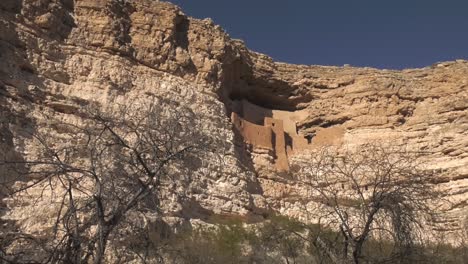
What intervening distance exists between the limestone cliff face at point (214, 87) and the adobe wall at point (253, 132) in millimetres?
446

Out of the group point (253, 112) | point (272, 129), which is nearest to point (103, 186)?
point (272, 129)

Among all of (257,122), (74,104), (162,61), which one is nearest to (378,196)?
(74,104)

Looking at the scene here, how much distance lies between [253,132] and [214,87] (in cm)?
222

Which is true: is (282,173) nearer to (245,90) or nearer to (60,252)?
(245,90)

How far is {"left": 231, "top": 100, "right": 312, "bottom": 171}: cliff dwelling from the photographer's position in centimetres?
2236

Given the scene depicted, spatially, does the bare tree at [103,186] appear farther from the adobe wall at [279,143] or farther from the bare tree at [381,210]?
the adobe wall at [279,143]

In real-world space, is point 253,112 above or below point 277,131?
above

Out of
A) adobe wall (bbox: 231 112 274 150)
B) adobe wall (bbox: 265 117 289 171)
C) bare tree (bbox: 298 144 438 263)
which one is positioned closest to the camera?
bare tree (bbox: 298 144 438 263)

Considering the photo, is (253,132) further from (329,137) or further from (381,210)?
(381,210)

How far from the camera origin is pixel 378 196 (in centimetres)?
788


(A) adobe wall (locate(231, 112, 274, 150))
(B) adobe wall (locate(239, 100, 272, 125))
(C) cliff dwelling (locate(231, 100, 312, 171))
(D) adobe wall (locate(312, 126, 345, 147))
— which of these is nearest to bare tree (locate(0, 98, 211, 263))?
(A) adobe wall (locate(231, 112, 274, 150))

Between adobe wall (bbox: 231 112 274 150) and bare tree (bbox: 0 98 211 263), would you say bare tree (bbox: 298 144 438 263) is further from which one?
adobe wall (bbox: 231 112 274 150)

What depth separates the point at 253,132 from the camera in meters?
22.5

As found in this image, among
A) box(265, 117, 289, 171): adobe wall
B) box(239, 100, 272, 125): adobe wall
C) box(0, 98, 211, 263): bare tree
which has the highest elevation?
box(239, 100, 272, 125): adobe wall
